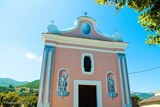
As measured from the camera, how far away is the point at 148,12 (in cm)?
690

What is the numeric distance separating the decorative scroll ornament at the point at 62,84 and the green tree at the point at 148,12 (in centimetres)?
563

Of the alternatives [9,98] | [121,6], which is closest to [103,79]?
[121,6]

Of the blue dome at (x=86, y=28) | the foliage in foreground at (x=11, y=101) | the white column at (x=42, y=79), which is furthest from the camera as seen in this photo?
the foliage in foreground at (x=11, y=101)

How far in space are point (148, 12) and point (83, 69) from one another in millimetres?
6046

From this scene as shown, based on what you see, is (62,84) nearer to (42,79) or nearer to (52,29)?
(42,79)

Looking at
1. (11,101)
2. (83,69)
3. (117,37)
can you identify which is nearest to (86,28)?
(117,37)

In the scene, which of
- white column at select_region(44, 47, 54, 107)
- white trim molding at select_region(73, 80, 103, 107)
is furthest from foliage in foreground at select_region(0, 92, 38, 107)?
white trim molding at select_region(73, 80, 103, 107)

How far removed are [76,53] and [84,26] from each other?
2.19m

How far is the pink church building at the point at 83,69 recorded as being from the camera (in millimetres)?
10828

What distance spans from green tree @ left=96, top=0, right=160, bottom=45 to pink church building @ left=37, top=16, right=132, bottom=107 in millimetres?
5210

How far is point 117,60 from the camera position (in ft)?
41.8

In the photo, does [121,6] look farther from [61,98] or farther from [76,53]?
[61,98]

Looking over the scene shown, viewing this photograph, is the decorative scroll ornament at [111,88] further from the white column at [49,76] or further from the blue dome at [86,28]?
the white column at [49,76]

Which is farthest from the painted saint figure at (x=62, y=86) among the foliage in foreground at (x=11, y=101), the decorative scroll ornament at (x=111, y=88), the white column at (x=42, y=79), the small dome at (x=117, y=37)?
the foliage in foreground at (x=11, y=101)
